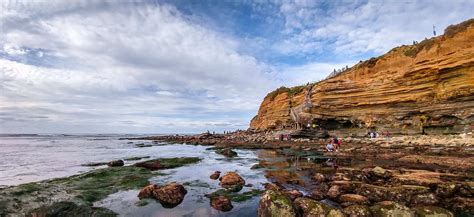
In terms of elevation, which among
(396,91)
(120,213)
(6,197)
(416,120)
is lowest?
(120,213)

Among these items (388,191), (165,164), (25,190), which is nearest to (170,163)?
(165,164)

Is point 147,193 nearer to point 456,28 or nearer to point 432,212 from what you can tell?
point 432,212

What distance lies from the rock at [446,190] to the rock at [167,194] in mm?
10150

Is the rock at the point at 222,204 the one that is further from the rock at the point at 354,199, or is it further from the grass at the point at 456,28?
the grass at the point at 456,28

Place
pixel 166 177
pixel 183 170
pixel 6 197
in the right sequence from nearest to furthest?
pixel 6 197
pixel 166 177
pixel 183 170

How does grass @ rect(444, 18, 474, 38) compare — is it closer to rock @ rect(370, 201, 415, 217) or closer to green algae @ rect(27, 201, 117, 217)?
rock @ rect(370, 201, 415, 217)

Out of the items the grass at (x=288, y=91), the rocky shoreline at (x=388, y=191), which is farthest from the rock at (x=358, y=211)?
the grass at (x=288, y=91)

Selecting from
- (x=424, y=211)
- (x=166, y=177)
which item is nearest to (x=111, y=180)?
(x=166, y=177)

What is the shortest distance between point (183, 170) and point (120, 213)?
10.3 m

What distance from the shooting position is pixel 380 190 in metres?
11.0

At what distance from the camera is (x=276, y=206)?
8898 millimetres

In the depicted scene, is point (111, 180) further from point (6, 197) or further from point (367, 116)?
point (367, 116)

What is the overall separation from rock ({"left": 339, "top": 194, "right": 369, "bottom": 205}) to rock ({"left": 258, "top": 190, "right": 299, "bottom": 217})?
3039mm

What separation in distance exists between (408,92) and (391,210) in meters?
31.9
